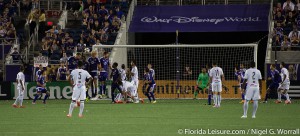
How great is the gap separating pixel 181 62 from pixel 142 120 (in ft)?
65.9

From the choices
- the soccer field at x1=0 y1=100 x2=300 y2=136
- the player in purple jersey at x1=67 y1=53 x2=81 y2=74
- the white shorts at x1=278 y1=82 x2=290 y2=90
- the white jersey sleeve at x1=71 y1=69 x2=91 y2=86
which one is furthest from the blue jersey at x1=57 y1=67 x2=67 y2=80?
the white jersey sleeve at x1=71 y1=69 x2=91 y2=86

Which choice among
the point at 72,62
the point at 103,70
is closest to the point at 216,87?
the point at 103,70

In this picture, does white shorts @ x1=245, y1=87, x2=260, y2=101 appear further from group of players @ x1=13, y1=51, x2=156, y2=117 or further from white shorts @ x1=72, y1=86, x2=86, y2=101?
group of players @ x1=13, y1=51, x2=156, y2=117

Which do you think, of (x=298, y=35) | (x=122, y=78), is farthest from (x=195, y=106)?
(x=298, y=35)

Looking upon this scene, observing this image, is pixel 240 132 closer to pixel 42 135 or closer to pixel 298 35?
pixel 42 135

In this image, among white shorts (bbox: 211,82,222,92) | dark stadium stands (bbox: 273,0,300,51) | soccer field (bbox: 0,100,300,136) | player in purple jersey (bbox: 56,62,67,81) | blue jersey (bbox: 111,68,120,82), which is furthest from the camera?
dark stadium stands (bbox: 273,0,300,51)

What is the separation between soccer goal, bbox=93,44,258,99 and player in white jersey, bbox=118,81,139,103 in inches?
139

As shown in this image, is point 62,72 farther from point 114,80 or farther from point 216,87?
point 216,87

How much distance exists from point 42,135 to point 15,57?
90.6ft

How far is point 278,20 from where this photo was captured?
48.2 metres

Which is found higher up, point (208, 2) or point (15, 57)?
point (208, 2)

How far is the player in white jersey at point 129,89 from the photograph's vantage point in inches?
1516

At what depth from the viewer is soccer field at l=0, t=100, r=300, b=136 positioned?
73.8 ft

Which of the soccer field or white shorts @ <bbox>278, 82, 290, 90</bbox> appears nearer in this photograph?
the soccer field
